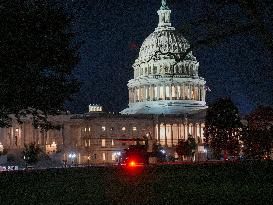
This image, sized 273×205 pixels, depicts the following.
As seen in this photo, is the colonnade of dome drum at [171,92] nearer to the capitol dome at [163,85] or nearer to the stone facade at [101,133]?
the capitol dome at [163,85]

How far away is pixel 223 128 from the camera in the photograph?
4124 inches

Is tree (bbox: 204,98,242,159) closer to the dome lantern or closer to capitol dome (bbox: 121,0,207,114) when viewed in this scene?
capitol dome (bbox: 121,0,207,114)

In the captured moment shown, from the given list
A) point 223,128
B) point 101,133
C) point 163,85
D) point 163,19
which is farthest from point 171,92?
point 223,128

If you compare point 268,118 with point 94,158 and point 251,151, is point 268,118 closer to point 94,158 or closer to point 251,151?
point 251,151

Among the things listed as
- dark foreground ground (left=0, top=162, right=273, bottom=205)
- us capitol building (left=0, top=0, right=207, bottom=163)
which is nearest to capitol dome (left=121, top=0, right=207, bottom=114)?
us capitol building (left=0, top=0, right=207, bottom=163)

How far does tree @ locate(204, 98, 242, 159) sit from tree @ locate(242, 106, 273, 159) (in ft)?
9.49

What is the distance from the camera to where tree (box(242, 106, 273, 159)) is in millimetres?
87500

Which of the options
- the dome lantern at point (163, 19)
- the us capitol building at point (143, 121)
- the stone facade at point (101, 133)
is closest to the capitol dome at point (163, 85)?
the us capitol building at point (143, 121)

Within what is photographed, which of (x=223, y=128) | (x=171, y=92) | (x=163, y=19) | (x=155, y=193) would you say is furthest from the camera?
(x=163, y=19)

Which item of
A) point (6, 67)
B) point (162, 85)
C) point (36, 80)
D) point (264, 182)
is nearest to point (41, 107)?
point (36, 80)

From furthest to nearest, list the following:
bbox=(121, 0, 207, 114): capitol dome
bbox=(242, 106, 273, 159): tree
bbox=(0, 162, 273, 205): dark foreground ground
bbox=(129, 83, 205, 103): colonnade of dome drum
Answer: bbox=(129, 83, 205, 103): colonnade of dome drum < bbox=(121, 0, 207, 114): capitol dome < bbox=(242, 106, 273, 159): tree < bbox=(0, 162, 273, 205): dark foreground ground

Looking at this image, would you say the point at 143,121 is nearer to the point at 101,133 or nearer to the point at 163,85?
the point at 101,133

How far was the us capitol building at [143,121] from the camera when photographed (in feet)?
505

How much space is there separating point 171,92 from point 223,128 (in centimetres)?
7421
